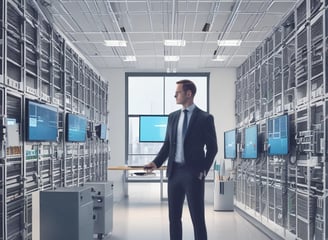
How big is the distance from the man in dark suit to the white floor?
8.25ft

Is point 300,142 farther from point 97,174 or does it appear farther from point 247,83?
point 97,174

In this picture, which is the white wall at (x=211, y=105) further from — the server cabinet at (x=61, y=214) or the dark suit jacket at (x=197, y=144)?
the dark suit jacket at (x=197, y=144)

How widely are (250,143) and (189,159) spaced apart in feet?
12.0

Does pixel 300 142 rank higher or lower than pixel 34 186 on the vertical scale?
higher

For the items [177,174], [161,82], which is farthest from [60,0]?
[161,82]

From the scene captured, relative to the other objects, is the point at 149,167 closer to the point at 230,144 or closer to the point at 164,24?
the point at 164,24

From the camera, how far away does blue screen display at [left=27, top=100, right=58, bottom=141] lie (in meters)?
3.82

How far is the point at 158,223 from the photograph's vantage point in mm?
6527

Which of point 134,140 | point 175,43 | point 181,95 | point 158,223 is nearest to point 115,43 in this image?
point 175,43

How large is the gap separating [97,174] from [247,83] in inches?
126

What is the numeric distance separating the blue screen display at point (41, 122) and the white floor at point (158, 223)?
166 centimetres

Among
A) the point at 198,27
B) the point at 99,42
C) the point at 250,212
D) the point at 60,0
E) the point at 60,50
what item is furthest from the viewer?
the point at 99,42

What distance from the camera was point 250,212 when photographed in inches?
271

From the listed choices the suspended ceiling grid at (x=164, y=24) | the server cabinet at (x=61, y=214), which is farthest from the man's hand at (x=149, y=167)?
the suspended ceiling grid at (x=164, y=24)
